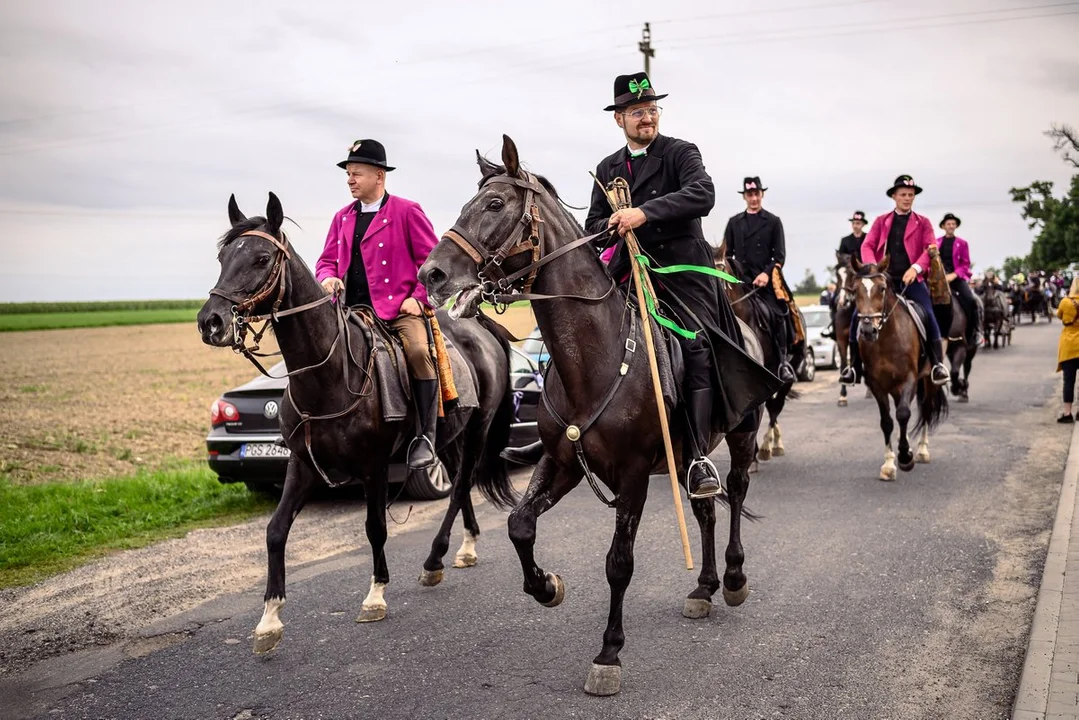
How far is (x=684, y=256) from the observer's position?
546 centimetres

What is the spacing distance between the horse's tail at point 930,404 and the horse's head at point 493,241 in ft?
26.1

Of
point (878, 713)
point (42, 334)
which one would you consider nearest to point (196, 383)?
point (878, 713)

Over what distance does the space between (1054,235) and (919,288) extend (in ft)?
262

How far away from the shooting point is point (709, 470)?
16.4 ft

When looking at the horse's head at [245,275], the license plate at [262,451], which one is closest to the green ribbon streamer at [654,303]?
the horse's head at [245,275]

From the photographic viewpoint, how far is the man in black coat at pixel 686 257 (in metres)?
5.16

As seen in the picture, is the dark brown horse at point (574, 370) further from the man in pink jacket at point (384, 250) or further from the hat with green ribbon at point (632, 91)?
the man in pink jacket at point (384, 250)

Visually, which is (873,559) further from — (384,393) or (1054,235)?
(1054,235)

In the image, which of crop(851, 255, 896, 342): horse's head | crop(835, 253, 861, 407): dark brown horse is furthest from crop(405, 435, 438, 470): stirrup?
crop(835, 253, 861, 407): dark brown horse

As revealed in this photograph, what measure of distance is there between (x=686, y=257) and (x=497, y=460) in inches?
113

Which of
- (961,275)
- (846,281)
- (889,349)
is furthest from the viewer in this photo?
(961,275)

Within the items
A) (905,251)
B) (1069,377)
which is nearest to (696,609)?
(905,251)

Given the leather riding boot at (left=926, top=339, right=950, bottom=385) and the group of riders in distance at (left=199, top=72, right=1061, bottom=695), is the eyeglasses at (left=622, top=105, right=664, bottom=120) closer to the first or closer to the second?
the group of riders in distance at (left=199, top=72, right=1061, bottom=695)

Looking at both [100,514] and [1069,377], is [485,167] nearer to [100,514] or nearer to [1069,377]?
[100,514]
